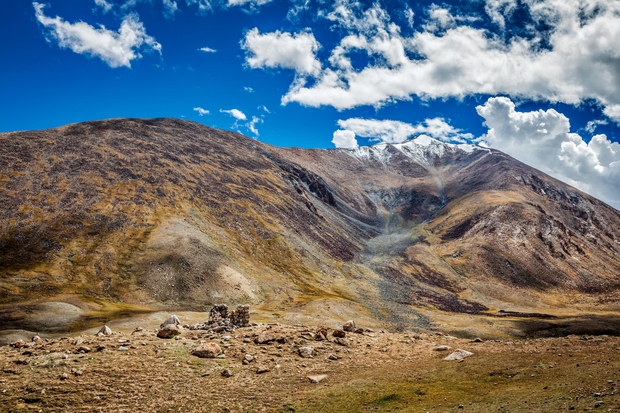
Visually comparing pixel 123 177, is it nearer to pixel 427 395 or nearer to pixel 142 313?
pixel 142 313

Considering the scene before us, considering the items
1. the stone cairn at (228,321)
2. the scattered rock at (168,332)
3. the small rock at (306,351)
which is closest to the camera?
the small rock at (306,351)

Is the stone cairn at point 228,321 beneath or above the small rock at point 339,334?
above

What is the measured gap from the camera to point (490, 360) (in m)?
24.0

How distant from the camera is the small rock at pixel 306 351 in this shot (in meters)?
26.7

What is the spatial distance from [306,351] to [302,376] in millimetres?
3363

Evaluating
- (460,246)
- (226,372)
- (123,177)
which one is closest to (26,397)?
(226,372)

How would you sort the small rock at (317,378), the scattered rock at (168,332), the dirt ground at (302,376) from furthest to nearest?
the scattered rock at (168,332) < the small rock at (317,378) < the dirt ground at (302,376)

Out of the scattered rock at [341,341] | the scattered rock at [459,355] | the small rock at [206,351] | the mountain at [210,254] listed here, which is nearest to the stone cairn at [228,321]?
the small rock at [206,351]

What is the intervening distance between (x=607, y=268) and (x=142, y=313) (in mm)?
220034

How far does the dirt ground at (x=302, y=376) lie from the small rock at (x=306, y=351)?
1.51ft

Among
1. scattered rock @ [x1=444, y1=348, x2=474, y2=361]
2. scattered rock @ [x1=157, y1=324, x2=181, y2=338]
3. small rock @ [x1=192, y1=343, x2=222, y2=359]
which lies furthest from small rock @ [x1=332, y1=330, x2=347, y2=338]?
scattered rock @ [x1=157, y1=324, x2=181, y2=338]

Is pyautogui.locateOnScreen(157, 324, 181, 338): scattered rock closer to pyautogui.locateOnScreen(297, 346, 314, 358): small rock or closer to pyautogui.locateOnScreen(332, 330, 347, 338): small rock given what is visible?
pyautogui.locateOnScreen(297, 346, 314, 358): small rock

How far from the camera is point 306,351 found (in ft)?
88.5

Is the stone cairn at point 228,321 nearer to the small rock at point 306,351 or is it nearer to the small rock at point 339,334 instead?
the small rock at point 306,351
